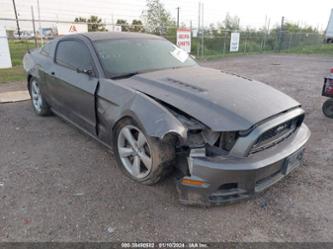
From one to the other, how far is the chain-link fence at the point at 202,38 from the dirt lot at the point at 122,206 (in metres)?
8.17

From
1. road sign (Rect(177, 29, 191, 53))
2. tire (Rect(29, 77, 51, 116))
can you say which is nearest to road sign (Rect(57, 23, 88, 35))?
road sign (Rect(177, 29, 191, 53))

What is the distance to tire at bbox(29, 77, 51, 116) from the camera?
4570mm

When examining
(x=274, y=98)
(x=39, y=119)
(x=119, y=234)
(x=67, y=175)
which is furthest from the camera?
(x=39, y=119)

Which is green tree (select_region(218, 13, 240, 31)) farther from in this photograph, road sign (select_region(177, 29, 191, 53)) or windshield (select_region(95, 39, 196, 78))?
windshield (select_region(95, 39, 196, 78))

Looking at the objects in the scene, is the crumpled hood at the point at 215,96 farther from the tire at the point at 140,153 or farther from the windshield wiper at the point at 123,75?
the tire at the point at 140,153

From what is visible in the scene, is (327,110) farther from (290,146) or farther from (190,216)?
(190,216)

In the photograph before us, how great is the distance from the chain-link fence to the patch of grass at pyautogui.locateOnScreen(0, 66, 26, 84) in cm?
146

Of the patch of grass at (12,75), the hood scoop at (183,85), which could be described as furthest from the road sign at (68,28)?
the hood scoop at (183,85)

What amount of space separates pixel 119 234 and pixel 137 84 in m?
1.56

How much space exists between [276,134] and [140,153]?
53.5 inches

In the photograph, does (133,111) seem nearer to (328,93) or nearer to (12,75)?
(328,93)

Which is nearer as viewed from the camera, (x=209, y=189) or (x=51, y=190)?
(x=209, y=189)

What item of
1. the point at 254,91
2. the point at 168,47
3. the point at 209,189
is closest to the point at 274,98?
the point at 254,91

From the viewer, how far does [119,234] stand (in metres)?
2.07
